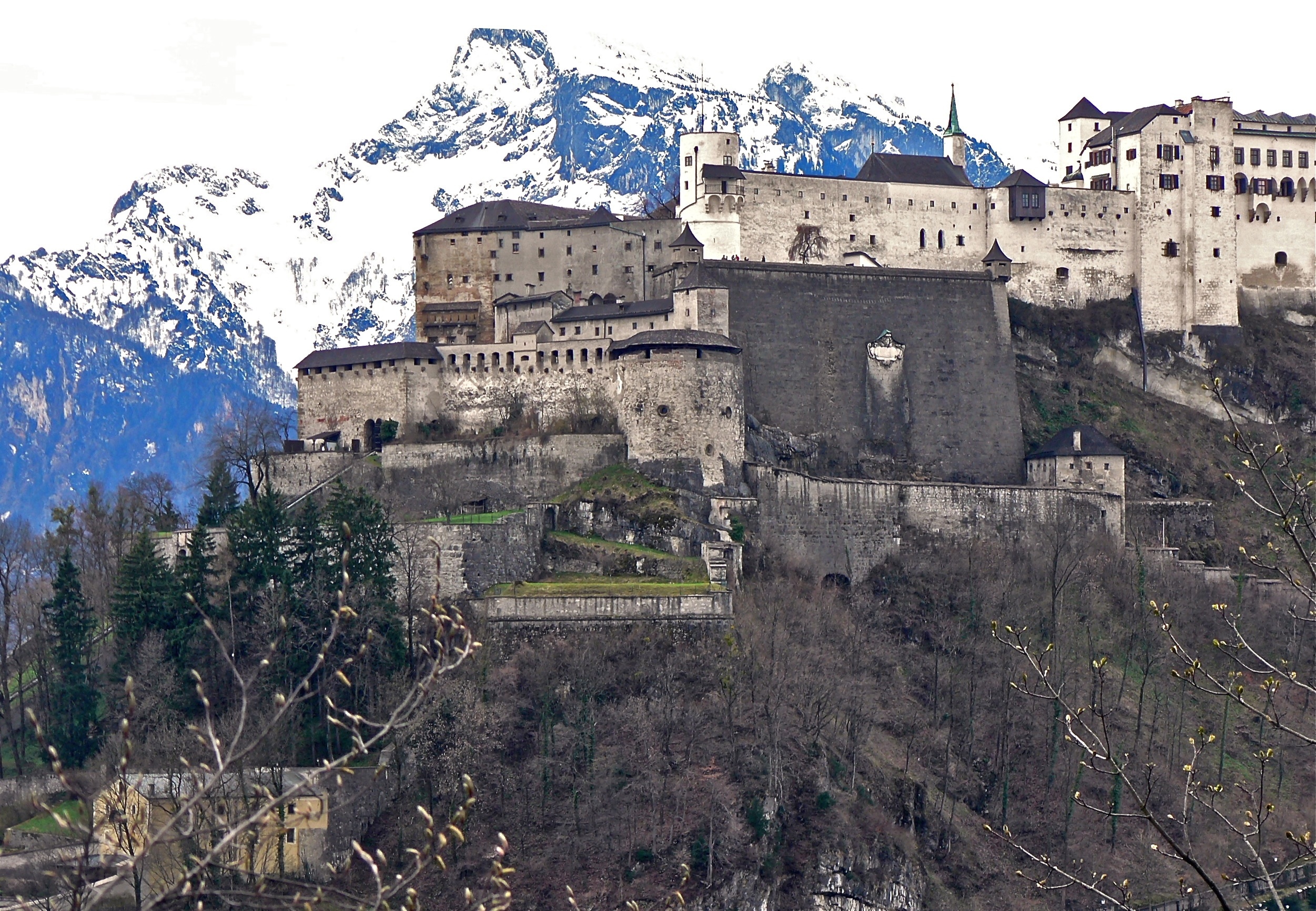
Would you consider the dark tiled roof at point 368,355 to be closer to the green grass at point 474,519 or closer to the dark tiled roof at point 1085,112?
the green grass at point 474,519

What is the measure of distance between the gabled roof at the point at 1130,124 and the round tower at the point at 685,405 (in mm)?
25513

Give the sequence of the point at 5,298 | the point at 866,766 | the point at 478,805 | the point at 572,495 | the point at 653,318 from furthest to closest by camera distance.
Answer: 1. the point at 5,298
2. the point at 653,318
3. the point at 572,495
4. the point at 866,766
5. the point at 478,805

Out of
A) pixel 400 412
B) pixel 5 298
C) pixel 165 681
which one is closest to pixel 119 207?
pixel 5 298

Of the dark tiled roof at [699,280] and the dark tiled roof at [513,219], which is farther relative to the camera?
the dark tiled roof at [513,219]

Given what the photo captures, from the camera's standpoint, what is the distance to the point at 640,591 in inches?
2323

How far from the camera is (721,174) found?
7600 cm

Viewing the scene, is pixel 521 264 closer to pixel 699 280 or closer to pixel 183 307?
pixel 699 280

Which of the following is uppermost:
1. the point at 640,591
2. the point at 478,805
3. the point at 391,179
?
the point at 391,179

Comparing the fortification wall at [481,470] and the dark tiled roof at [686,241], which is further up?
the dark tiled roof at [686,241]

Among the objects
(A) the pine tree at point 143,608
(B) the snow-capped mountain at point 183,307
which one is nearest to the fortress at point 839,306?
(A) the pine tree at point 143,608

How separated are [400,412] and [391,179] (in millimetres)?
132183

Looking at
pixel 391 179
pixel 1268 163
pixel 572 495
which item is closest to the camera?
pixel 572 495

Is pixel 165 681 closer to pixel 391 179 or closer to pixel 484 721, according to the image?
pixel 484 721

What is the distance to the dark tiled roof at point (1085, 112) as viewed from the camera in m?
86.9
